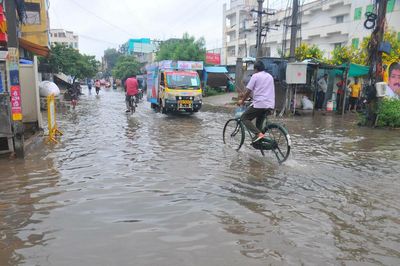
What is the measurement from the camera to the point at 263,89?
24.6ft

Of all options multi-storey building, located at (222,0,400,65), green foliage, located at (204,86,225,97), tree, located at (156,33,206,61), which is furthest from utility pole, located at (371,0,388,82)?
tree, located at (156,33,206,61)

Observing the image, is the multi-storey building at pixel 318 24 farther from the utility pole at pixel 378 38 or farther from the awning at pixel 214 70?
the utility pole at pixel 378 38

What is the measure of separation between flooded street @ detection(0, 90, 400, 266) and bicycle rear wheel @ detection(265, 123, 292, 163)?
21 centimetres

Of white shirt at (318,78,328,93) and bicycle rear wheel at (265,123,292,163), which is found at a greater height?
white shirt at (318,78,328,93)

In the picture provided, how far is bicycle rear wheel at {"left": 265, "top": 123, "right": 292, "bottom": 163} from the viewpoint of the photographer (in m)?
7.27

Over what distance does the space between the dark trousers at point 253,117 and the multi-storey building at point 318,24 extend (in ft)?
73.0

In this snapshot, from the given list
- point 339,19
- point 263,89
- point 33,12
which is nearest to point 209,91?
point 33,12

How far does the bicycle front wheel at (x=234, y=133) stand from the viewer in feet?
28.5

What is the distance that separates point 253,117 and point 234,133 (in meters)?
1.28

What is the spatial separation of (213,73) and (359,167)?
3231cm

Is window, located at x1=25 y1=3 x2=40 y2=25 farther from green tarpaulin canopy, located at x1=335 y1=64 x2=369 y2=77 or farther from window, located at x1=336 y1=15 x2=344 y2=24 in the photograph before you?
window, located at x1=336 y1=15 x2=344 y2=24

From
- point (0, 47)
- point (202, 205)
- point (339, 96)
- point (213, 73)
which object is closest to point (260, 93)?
point (202, 205)

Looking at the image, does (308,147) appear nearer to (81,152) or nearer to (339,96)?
(81,152)

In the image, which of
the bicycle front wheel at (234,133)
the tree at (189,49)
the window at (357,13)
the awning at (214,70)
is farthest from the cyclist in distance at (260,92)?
the tree at (189,49)
